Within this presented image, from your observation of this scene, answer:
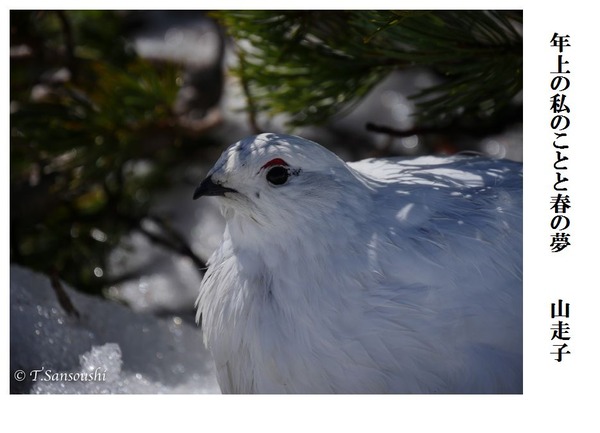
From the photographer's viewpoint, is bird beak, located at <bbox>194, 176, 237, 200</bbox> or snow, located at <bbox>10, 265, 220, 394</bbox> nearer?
→ bird beak, located at <bbox>194, 176, 237, 200</bbox>

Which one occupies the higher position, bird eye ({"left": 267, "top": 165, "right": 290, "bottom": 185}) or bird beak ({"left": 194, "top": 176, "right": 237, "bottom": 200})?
bird eye ({"left": 267, "top": 165, "right": 290, "bottom": 185})

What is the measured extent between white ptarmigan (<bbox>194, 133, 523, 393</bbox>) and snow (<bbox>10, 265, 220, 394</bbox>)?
0.20 metres

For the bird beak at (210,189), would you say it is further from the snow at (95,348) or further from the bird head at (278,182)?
the snow at (95,348)

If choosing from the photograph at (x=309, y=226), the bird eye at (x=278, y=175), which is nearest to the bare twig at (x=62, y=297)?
the photograph at (x=309, y=226)

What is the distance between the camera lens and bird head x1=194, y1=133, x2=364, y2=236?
0.99 metres

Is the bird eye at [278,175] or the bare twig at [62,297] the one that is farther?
the bare twig at [62,297]

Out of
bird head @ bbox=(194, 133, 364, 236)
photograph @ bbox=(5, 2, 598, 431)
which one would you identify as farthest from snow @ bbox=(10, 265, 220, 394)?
bird head @ bbox=(194, 133, 364, 236)

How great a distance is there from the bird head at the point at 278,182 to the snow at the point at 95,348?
1.11 ft

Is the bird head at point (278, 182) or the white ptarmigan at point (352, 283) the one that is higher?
the bird head at point (278, 182)

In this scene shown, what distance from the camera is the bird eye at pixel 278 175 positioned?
996 mm

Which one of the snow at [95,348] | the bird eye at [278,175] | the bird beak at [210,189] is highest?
the bird eye at [278,175]

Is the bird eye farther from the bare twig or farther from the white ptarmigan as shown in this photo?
the bare twig
